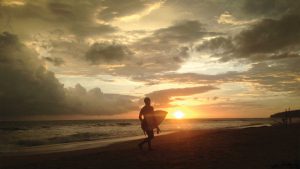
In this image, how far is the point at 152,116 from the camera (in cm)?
1433

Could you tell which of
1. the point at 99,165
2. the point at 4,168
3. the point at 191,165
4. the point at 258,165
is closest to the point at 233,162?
the point at 258,165

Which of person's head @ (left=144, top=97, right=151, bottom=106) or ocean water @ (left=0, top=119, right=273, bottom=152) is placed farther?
ocean water @ (left=0, top=119, right=273, bottom=152)

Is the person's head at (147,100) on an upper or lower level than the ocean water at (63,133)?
upper

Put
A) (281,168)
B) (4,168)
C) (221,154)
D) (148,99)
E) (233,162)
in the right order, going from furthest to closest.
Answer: (148,99) < (221,154) < (4,168) < (233,162) < (281,168)

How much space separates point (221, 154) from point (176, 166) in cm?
331

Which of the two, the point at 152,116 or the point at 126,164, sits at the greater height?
the point at 152,116

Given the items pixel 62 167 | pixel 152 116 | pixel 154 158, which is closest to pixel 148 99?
pixel 152 116

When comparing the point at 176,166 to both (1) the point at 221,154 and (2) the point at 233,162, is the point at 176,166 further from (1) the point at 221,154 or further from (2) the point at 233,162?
(1) the point at 221,154

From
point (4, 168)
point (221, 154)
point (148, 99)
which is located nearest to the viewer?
point (4, 168)

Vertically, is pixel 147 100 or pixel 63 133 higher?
pixel 147 100

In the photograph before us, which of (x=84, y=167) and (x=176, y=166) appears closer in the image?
(x=176, y=166)

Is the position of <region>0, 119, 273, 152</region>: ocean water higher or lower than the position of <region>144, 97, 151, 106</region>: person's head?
lower

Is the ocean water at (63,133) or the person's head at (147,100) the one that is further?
the ocean water at (63,133)

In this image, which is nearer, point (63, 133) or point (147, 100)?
point (147, 100)
